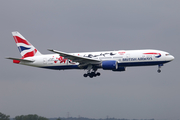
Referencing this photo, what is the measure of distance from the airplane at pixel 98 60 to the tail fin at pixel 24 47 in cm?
127

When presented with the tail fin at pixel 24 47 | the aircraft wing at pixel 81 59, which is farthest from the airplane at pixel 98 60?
the tail fin at pixel 24 47

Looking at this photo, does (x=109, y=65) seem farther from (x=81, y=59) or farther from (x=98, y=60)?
(x=81, y=59)

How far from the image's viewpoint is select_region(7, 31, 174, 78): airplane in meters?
59.8

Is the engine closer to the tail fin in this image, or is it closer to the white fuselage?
the white fuselage

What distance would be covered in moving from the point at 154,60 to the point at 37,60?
2261 centimetres

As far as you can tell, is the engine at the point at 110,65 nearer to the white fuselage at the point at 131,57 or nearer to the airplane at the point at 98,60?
the airplane at the point at 98,60

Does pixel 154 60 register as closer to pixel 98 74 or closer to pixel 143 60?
pixel 143 60

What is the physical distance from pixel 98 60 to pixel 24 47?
1804 centimetres

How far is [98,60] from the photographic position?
201ft

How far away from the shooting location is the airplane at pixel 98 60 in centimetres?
5984

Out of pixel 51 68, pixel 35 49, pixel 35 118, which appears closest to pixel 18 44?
pixel 35 49

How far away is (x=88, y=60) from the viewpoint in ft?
199

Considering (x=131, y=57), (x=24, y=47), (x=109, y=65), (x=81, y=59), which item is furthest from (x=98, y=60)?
(x=24, y=47)

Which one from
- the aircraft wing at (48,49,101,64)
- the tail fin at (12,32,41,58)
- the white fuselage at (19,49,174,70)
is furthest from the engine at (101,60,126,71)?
the tail fin at (12,32,41,58)
